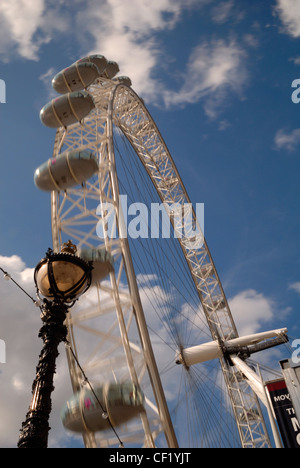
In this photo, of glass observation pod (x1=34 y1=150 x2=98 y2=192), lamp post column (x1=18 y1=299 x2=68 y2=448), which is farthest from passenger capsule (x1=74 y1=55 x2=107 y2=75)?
lamp post column (x1=18 y1=299 x2=68 y2=448)

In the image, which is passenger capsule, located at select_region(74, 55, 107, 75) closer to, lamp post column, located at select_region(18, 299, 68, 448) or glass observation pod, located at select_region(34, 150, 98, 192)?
glass observation pod, located at select_region(34, 150, 98, 192)

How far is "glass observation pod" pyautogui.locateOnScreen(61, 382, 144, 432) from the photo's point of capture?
9695 millimetres

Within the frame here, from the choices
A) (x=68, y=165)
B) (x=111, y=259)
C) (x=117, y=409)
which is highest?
(x=68, y=165)

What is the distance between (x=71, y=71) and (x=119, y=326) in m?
10.0

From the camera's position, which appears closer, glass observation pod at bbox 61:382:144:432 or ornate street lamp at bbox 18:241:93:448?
ornate street lamp at bbox 18:241:93:448

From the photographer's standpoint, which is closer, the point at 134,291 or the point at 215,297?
the point at 134,291

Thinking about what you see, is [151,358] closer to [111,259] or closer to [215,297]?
[111,259]

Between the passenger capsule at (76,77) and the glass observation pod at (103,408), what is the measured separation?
11.5m

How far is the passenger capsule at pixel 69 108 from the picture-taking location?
49.5 feet

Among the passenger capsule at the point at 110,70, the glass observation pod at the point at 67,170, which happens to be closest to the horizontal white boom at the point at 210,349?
the glass observation pod at the point at 67,170

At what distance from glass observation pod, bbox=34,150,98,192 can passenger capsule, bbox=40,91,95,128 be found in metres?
2.26
